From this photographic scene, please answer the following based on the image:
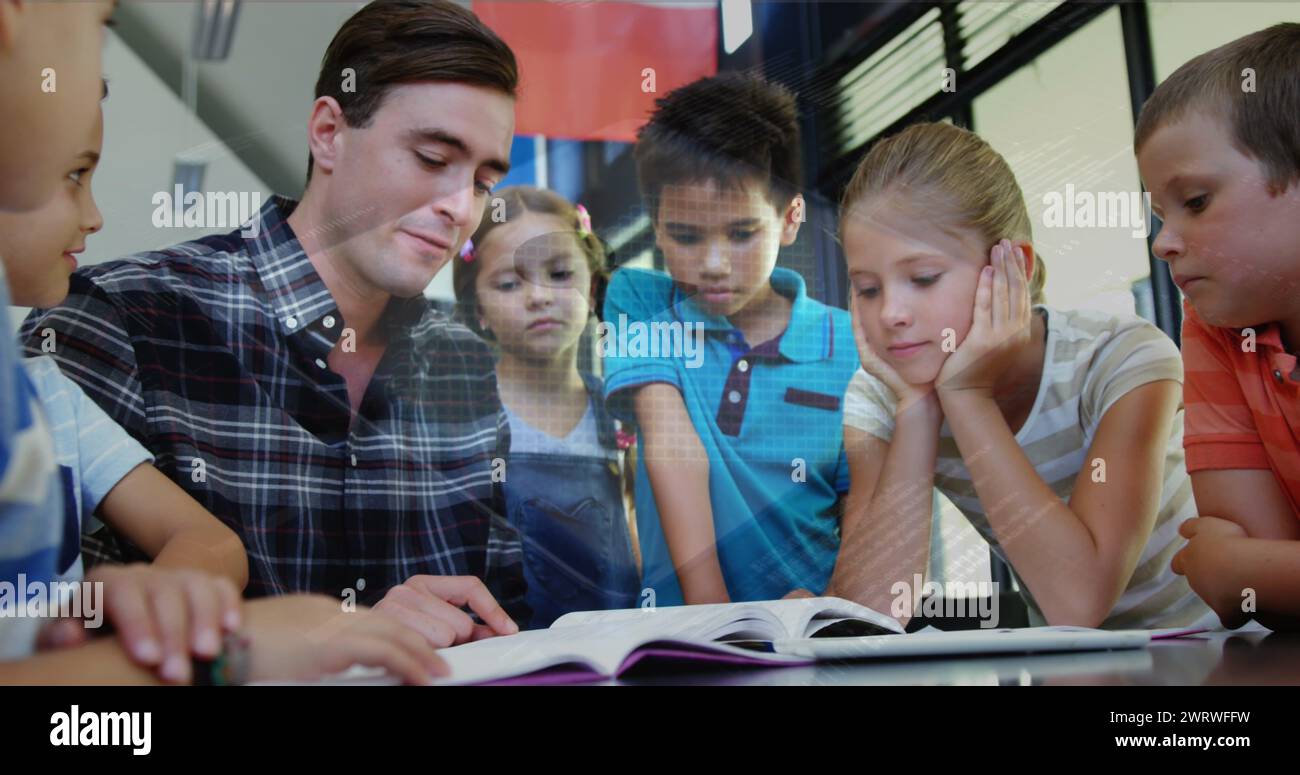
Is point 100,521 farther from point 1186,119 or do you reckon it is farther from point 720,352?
point 1186,119

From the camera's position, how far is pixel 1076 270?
122 cm

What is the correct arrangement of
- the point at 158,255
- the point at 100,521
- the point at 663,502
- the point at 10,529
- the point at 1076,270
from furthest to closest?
1. the point at 1076,270
2. the point at 663,502
3. the point at 158,255
4. the point at 100,521
5. the point at 10,529

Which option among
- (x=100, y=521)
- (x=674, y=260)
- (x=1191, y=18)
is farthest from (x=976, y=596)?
(x=100, y=521)

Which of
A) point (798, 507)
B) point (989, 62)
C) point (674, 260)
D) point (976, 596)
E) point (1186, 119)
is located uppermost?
point (989, 62)

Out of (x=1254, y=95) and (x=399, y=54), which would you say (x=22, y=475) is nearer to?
(x=399, y=54)

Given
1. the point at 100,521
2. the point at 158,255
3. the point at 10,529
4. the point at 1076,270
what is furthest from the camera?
the point at 1076,270

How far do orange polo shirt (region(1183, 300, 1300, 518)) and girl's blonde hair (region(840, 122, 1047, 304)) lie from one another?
18 cm

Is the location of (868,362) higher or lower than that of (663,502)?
higher

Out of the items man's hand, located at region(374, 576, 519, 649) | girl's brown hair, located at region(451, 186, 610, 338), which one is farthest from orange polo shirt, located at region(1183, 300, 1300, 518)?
man's hand, located at region(374, 576, 519, 649)

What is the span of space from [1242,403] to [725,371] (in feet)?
1.78

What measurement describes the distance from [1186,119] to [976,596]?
551mm

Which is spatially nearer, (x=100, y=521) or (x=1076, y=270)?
(x=100, y=521)

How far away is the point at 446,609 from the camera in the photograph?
99 centimetres

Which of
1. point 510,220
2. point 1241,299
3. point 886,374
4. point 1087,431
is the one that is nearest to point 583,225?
point 510,220
